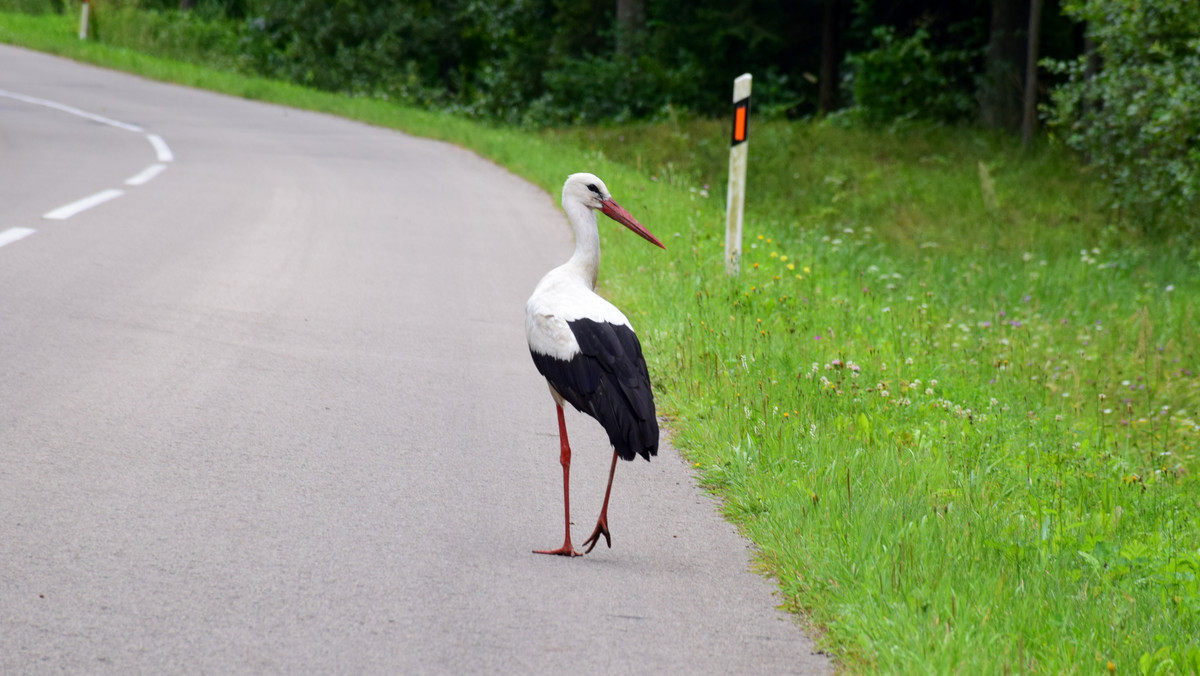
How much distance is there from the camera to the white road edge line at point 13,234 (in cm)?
922

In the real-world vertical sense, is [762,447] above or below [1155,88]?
below

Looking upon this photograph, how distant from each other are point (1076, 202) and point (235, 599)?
16338 millimetres

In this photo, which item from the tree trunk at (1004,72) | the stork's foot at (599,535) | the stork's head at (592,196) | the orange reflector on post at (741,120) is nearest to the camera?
the stork's foot at (599,535)

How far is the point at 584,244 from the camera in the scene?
4.80 meters

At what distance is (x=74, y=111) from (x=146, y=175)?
768 cm

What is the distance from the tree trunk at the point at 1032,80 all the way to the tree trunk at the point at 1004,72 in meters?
1.25

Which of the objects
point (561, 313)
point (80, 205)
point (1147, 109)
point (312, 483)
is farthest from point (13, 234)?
point (1147, 109)

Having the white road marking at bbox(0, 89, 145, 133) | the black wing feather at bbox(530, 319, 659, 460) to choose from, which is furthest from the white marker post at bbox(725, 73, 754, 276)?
the white road marking at bbox(0, 89, 145, 133)

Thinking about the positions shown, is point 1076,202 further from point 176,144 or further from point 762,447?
point 762,447

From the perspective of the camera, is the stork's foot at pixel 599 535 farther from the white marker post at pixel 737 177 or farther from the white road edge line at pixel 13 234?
the white road edge line at pixel 13 234

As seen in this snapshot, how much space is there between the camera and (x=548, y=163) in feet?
53.3

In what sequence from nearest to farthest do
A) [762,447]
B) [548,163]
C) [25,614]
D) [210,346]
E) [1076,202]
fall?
[25,614]
[762,447]
[210,346]
[548,163]
[1076,202]

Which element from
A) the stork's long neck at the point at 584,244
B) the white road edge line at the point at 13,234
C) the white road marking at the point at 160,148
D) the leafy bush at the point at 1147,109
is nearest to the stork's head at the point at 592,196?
the stork's long neck at the point at 584,244

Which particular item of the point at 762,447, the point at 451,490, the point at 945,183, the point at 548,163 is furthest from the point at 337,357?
the point at 945,183
